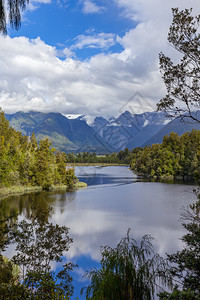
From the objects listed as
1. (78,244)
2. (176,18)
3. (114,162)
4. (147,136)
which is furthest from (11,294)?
(147,136)

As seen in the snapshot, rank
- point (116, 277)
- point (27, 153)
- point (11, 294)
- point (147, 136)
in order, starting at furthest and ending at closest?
point (147, 136) < point (27, 153) < point (116, 277) < point (11, 294)

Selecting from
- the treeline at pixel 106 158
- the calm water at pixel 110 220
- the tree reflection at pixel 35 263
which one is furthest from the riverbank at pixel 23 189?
the treeline at pixel 106 158

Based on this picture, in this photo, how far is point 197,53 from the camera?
6469 mm

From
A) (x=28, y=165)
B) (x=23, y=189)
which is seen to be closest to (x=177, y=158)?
(x=28, y=165)

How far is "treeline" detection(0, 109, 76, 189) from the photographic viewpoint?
106ft

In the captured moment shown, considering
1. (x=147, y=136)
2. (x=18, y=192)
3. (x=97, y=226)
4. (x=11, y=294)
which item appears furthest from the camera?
(x=147, y=136)

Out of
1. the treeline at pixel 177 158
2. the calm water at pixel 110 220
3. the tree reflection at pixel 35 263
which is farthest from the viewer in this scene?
the treeline at pixel 177 158

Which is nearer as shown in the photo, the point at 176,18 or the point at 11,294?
the point at 11,294

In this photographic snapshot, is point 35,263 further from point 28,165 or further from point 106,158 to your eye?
point 106,158

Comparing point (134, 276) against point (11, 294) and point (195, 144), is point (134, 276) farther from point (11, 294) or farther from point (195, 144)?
point (195, 144)

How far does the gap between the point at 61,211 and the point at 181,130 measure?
133712mm

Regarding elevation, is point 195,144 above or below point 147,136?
below

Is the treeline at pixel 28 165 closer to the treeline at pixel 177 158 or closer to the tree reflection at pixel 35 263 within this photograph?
the tree reflection at pixel 35 263

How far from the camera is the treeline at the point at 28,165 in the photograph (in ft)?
106
